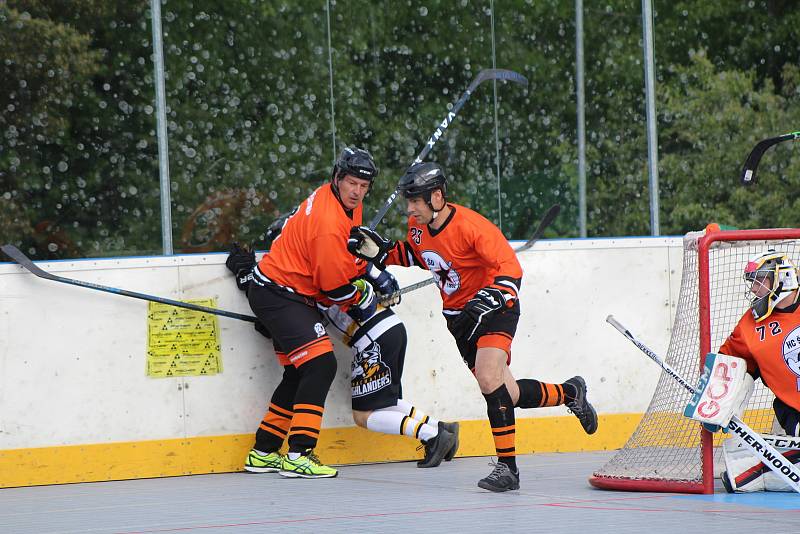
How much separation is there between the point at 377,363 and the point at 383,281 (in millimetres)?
386

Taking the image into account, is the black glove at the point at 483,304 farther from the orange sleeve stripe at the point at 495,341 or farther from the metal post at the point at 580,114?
the metal post at the point at 580,114

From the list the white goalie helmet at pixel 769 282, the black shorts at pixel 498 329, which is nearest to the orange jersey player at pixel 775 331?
the white goalie helmet at pixel 769 282

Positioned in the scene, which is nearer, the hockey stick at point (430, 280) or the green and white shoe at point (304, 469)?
the green and white shoe at point (304, 469)

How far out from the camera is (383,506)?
4.94m

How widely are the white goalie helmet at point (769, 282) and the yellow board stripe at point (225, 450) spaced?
1.67 meters

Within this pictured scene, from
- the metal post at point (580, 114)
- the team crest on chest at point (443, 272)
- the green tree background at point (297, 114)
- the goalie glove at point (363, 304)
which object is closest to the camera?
the team crest on chest at point (443, 272)

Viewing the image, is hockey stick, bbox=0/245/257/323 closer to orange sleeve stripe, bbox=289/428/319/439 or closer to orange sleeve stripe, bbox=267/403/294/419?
orange sleeve stripe, bbox=267/403/294/419

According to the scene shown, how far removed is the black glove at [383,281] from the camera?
619cm

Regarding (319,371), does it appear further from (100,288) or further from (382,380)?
(100,288)

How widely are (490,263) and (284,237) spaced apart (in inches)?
41.8

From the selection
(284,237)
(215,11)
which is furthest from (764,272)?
(215,11)

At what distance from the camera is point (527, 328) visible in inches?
261

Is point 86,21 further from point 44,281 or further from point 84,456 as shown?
point 84,456

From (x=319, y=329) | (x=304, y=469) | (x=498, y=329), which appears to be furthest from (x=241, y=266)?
(x=498, y=329)
